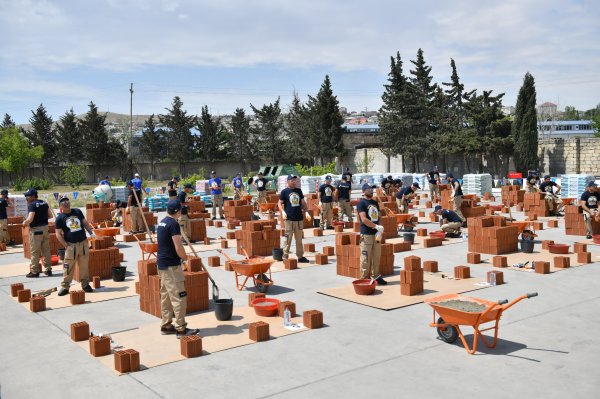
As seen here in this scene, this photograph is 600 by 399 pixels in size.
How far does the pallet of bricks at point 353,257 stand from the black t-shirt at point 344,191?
723 centimetres

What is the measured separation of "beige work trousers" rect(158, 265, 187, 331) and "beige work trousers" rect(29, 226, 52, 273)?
5.77 metres

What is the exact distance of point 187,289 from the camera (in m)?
9.98

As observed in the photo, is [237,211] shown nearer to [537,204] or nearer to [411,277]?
[537,204]

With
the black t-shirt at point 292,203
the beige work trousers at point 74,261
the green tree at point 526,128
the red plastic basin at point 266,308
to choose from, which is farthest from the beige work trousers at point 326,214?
the green tree at point 526,128

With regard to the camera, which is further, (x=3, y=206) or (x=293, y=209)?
(x=3, y=206)

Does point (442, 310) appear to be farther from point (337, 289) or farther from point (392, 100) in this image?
point (392, 100)

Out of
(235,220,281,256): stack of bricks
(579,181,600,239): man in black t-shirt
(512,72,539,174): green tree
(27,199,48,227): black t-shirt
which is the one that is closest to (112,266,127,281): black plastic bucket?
(27,199,48,227): black t-shirt

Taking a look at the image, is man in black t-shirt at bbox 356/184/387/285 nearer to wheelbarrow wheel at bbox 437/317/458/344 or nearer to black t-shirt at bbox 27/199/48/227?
wheelbarrow wheel at bbox 437/317/458/344

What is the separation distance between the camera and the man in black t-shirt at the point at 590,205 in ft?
54.2

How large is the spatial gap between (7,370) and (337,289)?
5.74m

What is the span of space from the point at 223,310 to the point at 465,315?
376 centimetres

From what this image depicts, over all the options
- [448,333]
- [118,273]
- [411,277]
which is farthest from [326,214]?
[448,333]

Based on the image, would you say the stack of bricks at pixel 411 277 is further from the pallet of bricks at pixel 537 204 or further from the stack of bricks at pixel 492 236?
the pallet of bricks at pixel 537 204

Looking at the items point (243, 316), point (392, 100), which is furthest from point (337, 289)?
point (392, 100)
